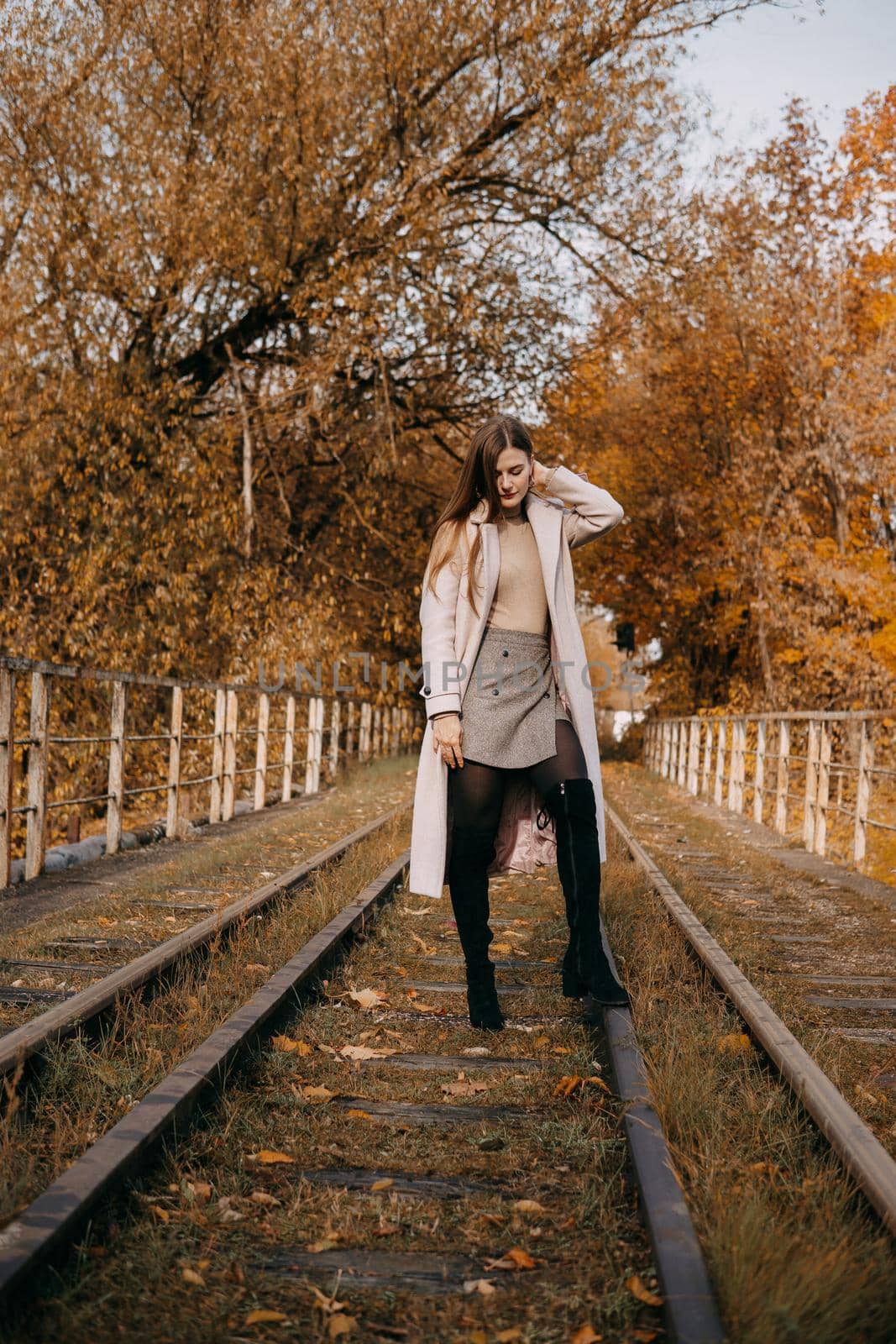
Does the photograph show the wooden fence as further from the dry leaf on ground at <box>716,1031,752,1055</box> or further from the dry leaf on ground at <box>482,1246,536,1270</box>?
the dry leaf on ground at <box>482,1246,536,1270</box>

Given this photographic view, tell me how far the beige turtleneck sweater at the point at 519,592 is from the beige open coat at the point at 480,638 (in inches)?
1.6

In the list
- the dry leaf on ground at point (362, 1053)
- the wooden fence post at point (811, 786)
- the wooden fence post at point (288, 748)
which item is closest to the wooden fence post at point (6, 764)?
the dry leaf on ground at point (362, 1053)

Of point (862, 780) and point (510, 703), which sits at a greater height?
point (510, 703)

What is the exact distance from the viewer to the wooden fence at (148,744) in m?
7.91

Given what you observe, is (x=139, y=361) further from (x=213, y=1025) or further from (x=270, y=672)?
(x=213, y=1025)

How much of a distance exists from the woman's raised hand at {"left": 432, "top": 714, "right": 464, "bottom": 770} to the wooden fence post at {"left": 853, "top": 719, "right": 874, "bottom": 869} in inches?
229

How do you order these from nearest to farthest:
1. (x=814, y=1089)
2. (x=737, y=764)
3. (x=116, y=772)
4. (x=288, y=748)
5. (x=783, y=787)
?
(x=814, y=1089), (x=116, y=772), (x=783, y=787), (x=737, y=764), (x=288, y=748)

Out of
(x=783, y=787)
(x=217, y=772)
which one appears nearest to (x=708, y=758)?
(x=783, y=787)

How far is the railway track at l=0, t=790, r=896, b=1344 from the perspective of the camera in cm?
232

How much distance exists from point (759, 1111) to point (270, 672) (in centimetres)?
1225

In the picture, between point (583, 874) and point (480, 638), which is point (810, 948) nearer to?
point (583, 874)

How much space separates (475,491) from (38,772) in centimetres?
502

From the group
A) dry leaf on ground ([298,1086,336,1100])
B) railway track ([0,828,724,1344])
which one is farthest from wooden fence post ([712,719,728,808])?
dry leaf on ground ([298,1086,336,1100])

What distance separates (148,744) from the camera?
15977 millimetres
